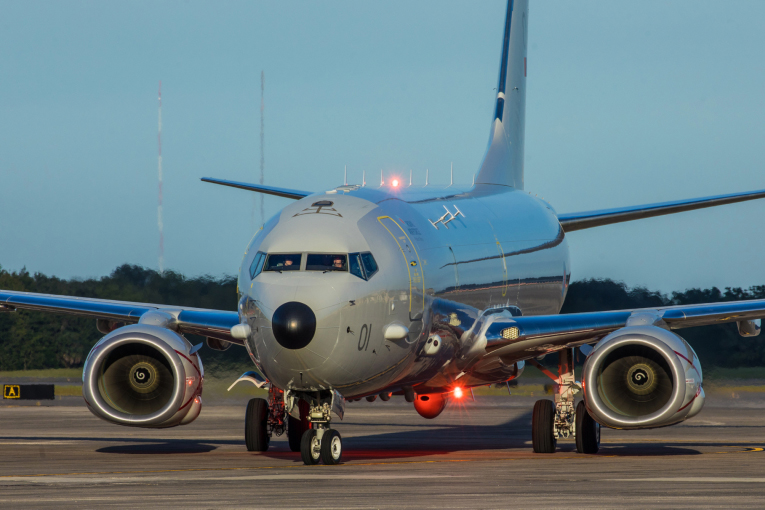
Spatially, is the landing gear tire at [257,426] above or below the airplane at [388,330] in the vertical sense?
below

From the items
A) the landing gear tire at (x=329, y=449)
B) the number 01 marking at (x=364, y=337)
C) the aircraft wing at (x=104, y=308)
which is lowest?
the landing gear tire at (x=329, y=449)

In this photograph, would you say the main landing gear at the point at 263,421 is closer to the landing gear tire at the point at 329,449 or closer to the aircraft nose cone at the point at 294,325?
the landing gear tire at the point at 329,449

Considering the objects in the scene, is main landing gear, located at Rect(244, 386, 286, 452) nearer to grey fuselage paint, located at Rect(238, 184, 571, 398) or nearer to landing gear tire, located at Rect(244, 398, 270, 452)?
landing gear tire, located at Rect(244, 398, 270, 452)

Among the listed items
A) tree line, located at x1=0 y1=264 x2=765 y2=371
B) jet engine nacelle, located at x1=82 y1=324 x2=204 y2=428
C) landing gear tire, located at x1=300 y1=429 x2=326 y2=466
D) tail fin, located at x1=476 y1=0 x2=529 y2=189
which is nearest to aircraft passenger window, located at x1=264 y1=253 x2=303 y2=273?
landing gear tire, located at x1=300 y1=429 x2=326 y2=466

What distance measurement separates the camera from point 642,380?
685 inches

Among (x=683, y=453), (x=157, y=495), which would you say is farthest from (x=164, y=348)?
(x=683, y=453)

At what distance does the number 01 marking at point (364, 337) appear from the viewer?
1539cm

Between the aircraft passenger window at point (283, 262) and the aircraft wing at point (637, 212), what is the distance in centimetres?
1055

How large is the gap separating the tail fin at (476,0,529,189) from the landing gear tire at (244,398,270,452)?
11.2 meters

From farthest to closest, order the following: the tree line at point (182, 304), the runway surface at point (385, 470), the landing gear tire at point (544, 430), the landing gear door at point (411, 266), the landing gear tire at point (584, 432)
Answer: the tree line at point (182, 304) < the landing gear tire at point (544, 430) < the landing gear tire at point (584, 432) < the landing gear door at point (411, 266) < the runway surface at point (385, 470)

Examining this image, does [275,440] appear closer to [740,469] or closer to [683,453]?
[683,453]

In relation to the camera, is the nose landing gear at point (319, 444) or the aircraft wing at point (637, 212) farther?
the aircraft wing at point (637, 212)

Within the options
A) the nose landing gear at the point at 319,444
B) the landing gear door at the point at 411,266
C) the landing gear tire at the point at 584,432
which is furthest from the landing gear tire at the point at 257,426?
the landing gear tire at the point at 584,432

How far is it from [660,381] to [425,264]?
3907 millimetres
